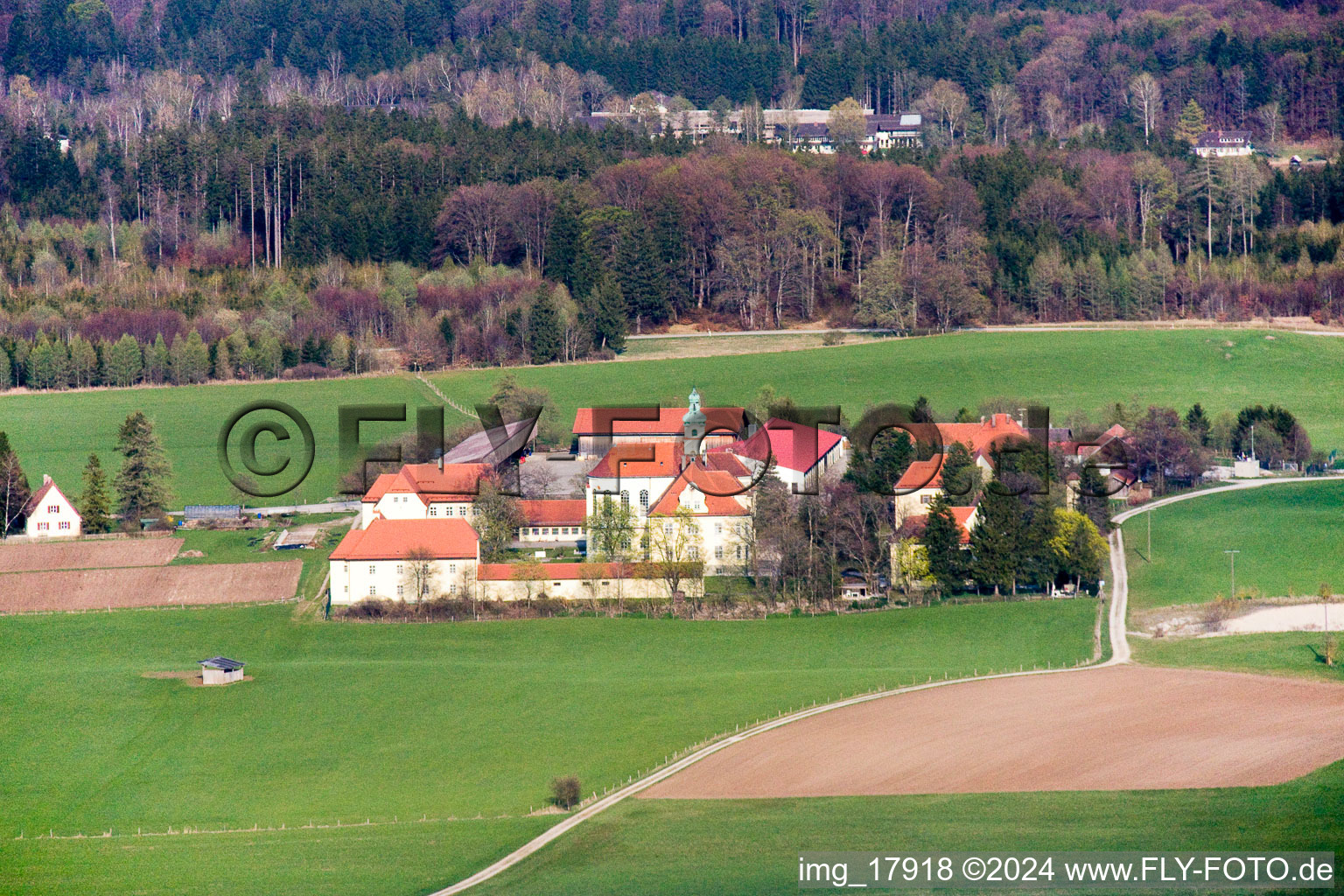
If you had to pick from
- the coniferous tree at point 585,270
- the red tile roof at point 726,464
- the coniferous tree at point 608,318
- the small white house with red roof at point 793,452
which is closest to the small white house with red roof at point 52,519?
the red tile roof at point 726,464

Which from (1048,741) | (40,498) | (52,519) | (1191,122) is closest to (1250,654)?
(1048,741)

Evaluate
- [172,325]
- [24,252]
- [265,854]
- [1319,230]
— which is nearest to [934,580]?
[265,854]

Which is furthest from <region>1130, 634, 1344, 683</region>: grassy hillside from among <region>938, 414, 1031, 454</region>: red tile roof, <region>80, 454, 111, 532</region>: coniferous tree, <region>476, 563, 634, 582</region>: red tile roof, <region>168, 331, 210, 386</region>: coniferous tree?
<region>168, 331, 210, 386</region>: coniferous tree

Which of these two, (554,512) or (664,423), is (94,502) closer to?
(554,512)

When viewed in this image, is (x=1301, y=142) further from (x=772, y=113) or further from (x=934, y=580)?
(x=934, y=580)

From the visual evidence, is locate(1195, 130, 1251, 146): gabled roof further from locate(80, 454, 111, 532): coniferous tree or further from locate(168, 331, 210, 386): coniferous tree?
locate(80, 454, 111, 532): coniferous tree

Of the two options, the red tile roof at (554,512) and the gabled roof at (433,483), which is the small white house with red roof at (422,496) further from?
the red tile roof at (554,512)

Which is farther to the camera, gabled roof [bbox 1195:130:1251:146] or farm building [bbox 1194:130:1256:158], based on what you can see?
gabled roof [bbox 1195:130:1251:146]

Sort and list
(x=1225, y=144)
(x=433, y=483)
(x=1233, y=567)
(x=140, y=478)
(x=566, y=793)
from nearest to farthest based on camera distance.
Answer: (x=566, y=793)
(x=1233, y=567)
(x=433, y=483)
(x=140, y=478)
(x=1225, y=144)
